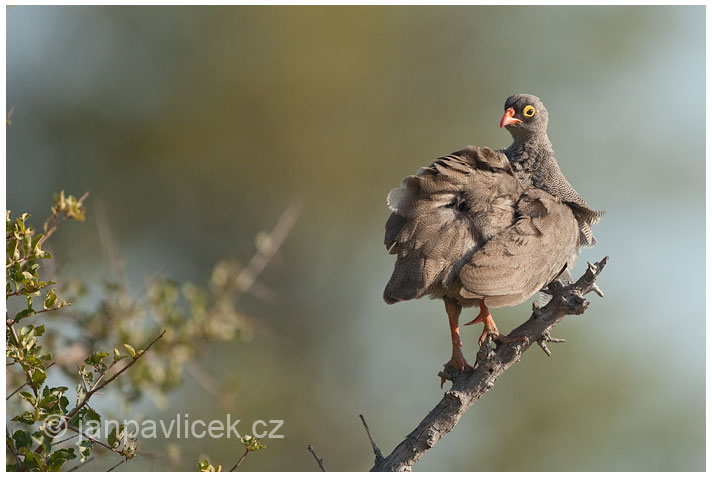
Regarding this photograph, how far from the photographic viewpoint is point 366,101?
18.7m

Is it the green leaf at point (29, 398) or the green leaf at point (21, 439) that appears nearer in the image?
the green leaf at point (29, 398)

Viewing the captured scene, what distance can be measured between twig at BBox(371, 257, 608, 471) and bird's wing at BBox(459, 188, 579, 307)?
33 cm

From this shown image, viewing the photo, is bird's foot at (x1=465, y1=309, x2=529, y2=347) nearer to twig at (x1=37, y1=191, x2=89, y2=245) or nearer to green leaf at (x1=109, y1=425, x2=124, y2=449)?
green leaf at (x1=109, y1=425, x2=124, y2=449)

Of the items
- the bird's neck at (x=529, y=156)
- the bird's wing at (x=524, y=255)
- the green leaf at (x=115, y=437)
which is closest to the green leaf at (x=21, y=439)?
the green leaf at (x=115, y=437)

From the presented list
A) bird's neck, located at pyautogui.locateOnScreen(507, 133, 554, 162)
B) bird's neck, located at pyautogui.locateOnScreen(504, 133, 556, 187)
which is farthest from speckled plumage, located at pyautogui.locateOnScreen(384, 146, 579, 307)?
bird's neck, located at pyautogui.locateOnScreen(507, 133, 554, 162)

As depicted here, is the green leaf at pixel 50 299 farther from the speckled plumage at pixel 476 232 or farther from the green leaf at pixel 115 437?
the speckled plumage at pixel 476 232

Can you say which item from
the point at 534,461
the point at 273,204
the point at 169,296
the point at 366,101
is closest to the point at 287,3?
the point at 366,101

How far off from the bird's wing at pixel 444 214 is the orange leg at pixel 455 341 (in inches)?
18.0

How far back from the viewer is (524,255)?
5883 millimetres

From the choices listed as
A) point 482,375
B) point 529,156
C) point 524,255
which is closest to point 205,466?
point 482,375

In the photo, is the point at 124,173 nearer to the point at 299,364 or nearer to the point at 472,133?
the point at 299,364

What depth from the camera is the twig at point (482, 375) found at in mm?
5094

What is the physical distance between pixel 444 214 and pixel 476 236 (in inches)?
10.3

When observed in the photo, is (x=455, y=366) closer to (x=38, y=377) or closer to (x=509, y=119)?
(x=509, y=119)
